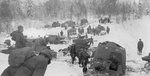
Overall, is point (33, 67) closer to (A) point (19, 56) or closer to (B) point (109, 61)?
(A) point (19, 56)

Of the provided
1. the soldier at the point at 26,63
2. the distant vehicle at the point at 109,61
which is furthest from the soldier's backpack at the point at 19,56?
the distant vehicle at the point at 109,61

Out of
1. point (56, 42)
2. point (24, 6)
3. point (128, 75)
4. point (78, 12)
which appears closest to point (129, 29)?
point (56, 42)

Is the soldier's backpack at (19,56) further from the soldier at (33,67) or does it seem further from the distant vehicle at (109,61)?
the distant vehicle at (109,61)

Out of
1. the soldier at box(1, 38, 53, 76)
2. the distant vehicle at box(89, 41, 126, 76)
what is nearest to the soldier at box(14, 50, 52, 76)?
the soldier at box(1, 38, 53, 76)

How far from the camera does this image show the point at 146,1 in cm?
11388

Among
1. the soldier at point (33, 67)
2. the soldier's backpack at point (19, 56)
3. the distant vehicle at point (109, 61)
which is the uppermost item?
the soldier's backpack at point (19, 56)

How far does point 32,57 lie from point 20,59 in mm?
220

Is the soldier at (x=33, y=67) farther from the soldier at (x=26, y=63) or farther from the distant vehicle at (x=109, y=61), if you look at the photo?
the distant vehicle at (x=109, y=61)

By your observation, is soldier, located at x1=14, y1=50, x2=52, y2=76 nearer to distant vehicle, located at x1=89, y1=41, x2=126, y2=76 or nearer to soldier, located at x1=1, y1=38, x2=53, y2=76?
soldier, located at x1=1, y1=38, x2=53, y2=76

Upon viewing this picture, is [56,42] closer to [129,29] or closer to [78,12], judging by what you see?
[129,29]

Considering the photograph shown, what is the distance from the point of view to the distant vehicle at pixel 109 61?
38.0 ft

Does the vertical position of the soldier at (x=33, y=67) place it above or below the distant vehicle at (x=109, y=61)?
above

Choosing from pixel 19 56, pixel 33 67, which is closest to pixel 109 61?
pixel 33 67

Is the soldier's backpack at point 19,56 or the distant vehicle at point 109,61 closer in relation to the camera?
the soldier's backpack at point 19,56
